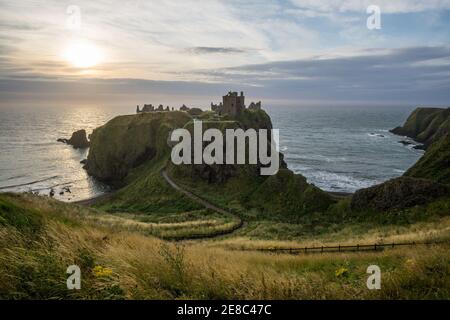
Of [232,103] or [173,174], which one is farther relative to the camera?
[232,103]

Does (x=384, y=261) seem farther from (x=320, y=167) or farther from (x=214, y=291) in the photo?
(x=320, y=167)

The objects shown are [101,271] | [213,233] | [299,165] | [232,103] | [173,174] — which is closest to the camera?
[101,271]

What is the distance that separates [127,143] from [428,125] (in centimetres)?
14898

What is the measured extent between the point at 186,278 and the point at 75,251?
3.31 meters

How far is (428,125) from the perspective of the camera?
7111 inches

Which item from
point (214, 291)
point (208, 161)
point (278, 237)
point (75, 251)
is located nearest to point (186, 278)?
point (214, 291)

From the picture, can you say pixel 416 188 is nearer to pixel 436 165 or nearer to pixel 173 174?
pixel 436 165

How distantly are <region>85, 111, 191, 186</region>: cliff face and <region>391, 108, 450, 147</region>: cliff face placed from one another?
363 ft

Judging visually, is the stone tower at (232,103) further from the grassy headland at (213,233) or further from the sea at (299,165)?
the sea at (299,165)

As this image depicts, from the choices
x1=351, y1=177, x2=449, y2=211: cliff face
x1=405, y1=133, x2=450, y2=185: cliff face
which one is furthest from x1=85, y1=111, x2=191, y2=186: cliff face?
x1=351, y1=177, x2=449, y2=211: cliff face

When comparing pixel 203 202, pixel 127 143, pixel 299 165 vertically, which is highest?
pixel 127 143

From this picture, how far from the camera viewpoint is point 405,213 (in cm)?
3825

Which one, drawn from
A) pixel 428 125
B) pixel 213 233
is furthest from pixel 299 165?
pixel 428 125

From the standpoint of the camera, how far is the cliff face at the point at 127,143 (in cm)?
11569
